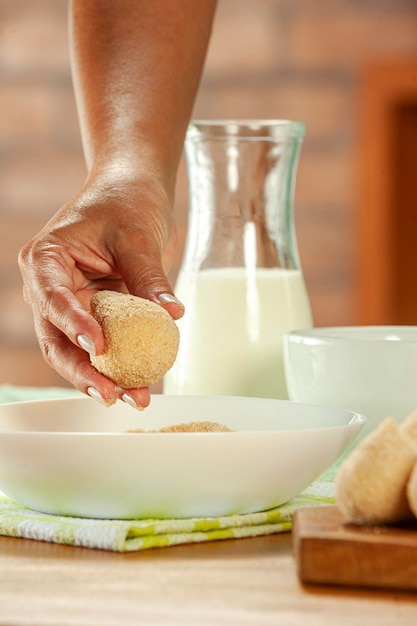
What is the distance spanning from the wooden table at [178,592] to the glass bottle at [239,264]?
1.44 ft

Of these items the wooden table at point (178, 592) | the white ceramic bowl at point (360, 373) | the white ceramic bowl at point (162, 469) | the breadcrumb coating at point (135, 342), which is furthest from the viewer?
the white ceramic bowl at point (360, 373)

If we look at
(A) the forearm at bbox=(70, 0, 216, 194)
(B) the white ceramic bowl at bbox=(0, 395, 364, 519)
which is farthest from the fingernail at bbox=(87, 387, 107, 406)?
(A) the forearm at bbox=(70, 0, 216, 194)

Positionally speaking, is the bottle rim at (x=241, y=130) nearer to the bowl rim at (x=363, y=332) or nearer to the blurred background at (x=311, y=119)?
the bowl rim at (x=363, y=332)

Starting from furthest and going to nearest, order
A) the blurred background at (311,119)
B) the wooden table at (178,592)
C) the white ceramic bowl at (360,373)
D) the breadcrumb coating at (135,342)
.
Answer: the blurred background at (311,119)
the white ceramic bowl at (360,373)
the breadcrumb coating at (135,342)
the wooden table at (178,592)

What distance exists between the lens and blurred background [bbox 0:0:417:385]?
9.79ft

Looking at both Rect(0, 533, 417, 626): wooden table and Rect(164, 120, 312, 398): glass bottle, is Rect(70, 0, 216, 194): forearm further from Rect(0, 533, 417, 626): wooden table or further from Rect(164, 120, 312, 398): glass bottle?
Rect(0, 533, 417, 626): wooden table

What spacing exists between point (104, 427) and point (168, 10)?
535mm

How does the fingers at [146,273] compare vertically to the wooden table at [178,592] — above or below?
above

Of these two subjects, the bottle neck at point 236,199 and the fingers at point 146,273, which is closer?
the fingers at point 146,273

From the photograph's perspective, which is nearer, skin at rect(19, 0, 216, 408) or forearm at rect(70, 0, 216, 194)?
skin at rect(19, 0, 216, 408)

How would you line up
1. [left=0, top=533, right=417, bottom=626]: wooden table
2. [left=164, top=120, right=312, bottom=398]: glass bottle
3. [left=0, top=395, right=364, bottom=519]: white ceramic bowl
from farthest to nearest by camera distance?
1. [left=164, top=120, right=312, bottom=398]: glass bottle
2. [left=0, top=395, right=364, bottom=519]: white ceramic bowl
3. [left=0, top=533, right=417, bottom=626]: wooden table

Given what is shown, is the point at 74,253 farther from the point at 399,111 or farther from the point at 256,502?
the point at 399,111

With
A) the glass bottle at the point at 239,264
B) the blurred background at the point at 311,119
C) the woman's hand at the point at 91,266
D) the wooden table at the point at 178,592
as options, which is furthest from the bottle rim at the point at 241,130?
the blurred background at the point at 311,119

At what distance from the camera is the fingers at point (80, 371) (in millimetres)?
812
